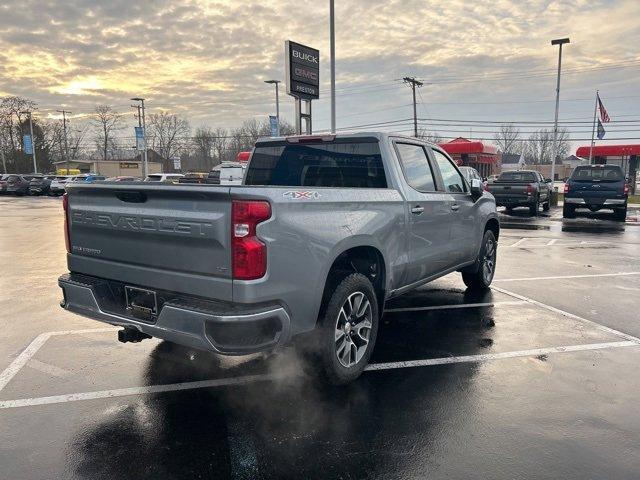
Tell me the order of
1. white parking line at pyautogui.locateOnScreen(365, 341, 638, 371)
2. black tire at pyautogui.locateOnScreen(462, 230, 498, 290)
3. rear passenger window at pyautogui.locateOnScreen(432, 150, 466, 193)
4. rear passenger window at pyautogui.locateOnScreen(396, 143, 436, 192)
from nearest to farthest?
1. white parking line at pyautogui.locateOnScreen(365, 341, 638, 371)
2. rear passenger window at pyautogui.locateOnScreen(396, 143, 436, 192)
3. rear passenger window at pyautogui.locateOnScreen(432, 150, 466, 193)
4. black tire at pyautogui.locateOnScreen(462, 230, 498, 290)

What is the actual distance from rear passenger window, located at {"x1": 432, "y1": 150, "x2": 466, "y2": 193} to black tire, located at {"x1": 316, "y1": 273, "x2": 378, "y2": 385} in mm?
2095

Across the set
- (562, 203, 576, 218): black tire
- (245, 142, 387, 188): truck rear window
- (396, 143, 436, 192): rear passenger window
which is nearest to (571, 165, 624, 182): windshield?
(562, 203, 576, 218): black tire

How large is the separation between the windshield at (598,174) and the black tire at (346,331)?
16658 millimetres

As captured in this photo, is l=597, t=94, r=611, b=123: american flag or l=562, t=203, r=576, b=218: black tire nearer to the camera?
l=562, t=203, r=576, b=218: black tire

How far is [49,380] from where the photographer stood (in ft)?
13.1

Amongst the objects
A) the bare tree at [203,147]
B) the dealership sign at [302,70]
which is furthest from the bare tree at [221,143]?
the dealership sign at [302,70]

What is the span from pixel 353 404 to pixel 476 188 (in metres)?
3.51

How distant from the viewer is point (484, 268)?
6.93 meters

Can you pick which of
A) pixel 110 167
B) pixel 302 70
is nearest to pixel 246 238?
pixel 302 70

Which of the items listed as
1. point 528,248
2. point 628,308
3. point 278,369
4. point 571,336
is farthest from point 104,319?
point 528,248

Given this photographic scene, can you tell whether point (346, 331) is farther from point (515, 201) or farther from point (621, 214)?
point (515, 201)

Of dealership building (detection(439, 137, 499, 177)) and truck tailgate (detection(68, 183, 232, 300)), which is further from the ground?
dealership building (detection(439, 137, 499, 177))

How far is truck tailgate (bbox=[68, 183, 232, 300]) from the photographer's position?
3.07m

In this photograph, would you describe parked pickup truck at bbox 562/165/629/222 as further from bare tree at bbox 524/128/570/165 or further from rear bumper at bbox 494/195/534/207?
bare tree at bbox 524/128/570/165
